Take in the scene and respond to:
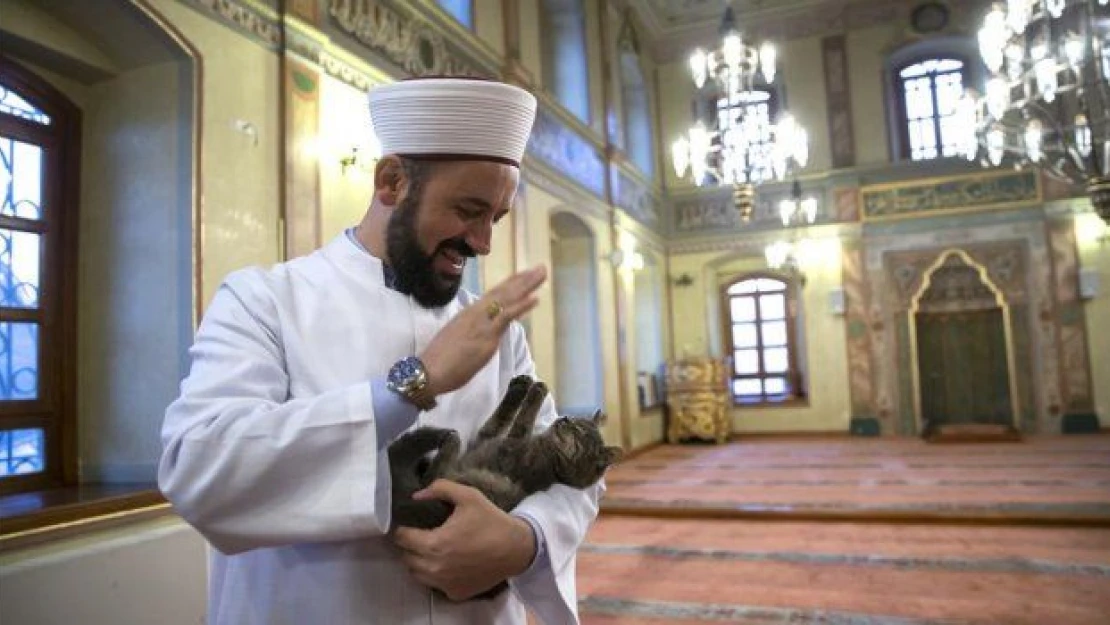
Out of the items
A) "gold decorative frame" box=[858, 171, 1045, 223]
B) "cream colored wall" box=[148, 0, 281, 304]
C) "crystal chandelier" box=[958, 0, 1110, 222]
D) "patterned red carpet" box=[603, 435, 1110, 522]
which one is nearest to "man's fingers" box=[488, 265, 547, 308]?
"cream colored wall" box=[148, 0, 281, 304]

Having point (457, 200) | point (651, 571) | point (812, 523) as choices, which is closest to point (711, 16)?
point (812, 523)

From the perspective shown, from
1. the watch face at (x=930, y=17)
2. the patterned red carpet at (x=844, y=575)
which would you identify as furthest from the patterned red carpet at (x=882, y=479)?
the watch face at (x=930, y=17)

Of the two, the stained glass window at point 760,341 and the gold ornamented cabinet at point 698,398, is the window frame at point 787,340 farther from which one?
the gold ornamented cabinet at point 698,398

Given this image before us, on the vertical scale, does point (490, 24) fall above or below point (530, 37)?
below

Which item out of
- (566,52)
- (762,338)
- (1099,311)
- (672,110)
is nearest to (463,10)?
(566,52)

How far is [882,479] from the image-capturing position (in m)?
7.46

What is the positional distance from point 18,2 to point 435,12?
319 centimetres

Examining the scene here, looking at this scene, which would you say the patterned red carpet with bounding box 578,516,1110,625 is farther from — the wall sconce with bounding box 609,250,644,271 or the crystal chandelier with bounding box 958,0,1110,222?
the wall sconce with bounding box 609,250,644,271

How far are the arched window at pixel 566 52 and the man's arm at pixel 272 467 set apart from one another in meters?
8.81

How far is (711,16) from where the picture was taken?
1210 cm

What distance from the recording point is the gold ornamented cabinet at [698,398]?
37.2 ft

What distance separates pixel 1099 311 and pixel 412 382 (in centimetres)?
1276

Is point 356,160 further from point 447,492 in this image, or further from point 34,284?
point 447,492

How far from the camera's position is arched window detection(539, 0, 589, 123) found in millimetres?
9477
